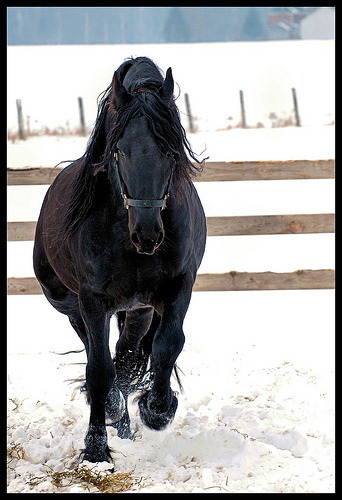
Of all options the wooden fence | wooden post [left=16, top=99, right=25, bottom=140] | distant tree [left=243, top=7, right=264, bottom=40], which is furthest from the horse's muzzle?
distant tree [left=243, top=7, right=264, bottom=40]

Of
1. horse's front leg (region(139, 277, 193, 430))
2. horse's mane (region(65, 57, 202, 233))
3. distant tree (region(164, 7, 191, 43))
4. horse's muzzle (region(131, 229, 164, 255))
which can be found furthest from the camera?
distant tree (region(164, 7, 191, 43))

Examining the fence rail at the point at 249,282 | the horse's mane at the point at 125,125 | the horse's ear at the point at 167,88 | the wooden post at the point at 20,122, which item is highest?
the wooden post at the point at 20,122

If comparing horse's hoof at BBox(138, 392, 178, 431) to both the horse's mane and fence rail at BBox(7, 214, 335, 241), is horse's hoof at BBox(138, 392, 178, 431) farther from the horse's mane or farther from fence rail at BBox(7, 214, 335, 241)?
fence rail at BBox(7, 214, 335, 241)

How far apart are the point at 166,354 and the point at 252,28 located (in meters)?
21.3

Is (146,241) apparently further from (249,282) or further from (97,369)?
(249,282)

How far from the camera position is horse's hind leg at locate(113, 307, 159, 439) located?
3439 millimetres

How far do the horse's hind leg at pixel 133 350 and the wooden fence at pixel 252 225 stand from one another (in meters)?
2.31

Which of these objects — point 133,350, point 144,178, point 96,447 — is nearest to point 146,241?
point 144,178

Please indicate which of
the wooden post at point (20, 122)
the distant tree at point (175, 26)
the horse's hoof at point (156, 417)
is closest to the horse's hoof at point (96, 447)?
the horse's hoof at point (156, 417)

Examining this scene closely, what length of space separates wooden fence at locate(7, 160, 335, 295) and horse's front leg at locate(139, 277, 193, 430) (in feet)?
9.91

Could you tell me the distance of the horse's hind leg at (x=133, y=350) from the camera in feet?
11.3

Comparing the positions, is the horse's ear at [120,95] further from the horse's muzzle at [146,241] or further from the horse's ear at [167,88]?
the horse's muzzle at [146,241]

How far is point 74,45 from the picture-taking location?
67.3 feet

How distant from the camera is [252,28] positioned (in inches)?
855
